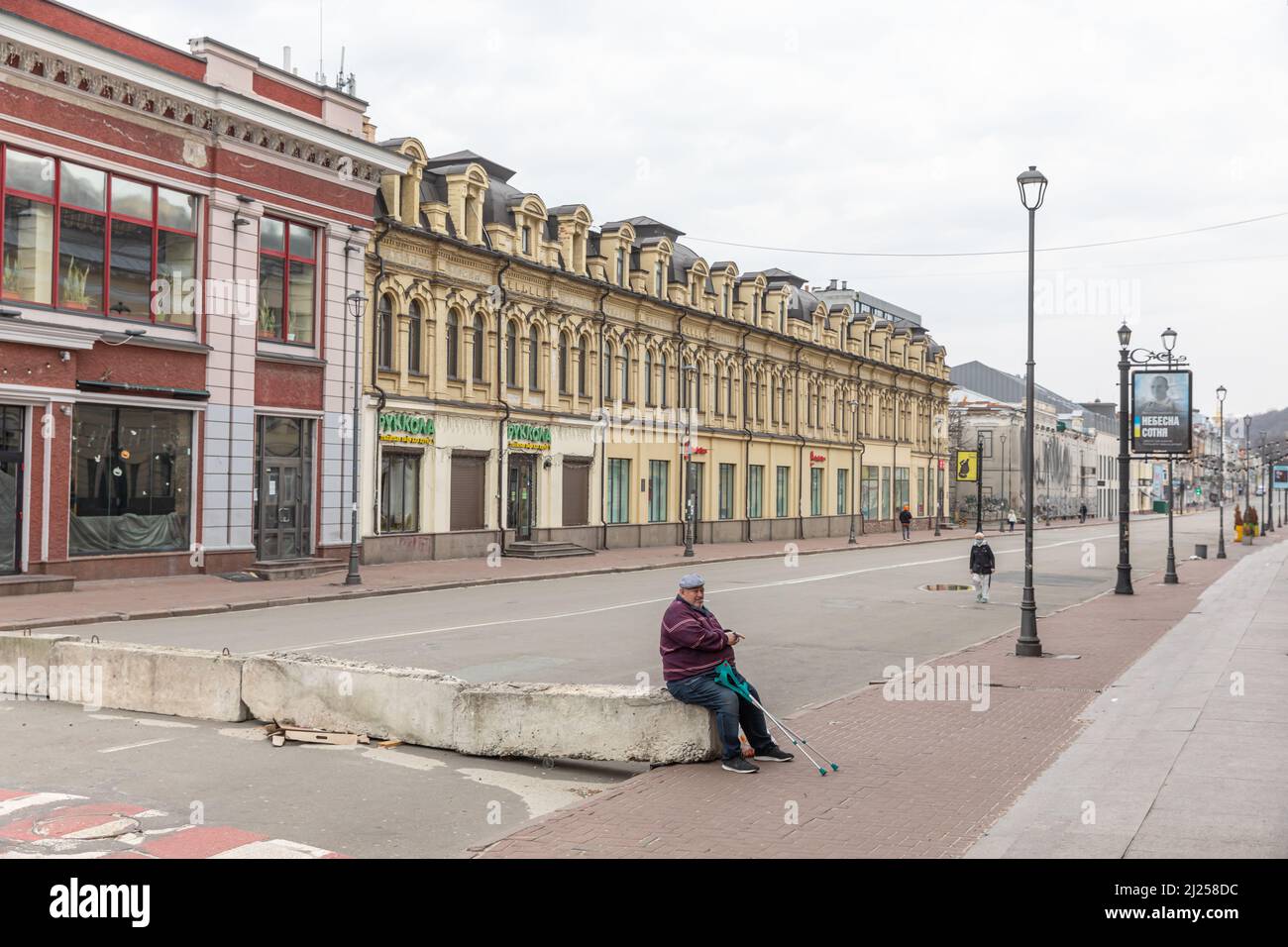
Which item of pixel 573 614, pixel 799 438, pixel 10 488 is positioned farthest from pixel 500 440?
pixel 799 438

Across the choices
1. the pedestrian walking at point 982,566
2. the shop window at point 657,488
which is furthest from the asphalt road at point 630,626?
the shop window at point 657,488

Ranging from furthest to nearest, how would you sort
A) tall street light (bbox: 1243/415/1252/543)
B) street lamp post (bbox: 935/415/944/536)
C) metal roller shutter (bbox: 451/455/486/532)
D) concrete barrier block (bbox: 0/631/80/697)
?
street lamp post (bbox: 935/415/944/536) < tall street light (bbox: 1243/415/1252/543) < metal roller shutter (bbox: 451/455/486/532) < concrete barrier block (bbox: 0/631/80/697)

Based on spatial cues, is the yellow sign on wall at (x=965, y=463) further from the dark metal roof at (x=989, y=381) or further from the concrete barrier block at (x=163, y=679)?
the concrete barrier block at (x=163, y=679)

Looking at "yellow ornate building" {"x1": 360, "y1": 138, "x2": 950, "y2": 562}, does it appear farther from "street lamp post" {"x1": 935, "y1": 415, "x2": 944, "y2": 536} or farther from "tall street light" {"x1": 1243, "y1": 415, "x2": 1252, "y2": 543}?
"tall street light" {"x1": 1243, "y1": 415, "x2": 1252, "y2": 543}

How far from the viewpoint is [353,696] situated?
34.4ft

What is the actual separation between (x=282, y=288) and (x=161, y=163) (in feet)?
14.3

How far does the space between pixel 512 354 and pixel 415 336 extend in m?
4.80

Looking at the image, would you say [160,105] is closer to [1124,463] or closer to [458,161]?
[458,161]

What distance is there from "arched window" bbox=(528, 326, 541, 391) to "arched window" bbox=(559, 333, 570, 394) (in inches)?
52.9

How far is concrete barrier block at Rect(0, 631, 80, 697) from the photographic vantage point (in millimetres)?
12047

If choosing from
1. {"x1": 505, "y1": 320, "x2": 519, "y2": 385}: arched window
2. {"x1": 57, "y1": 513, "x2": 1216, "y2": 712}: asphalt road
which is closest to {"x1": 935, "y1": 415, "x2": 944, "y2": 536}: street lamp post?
{"x1": 57, "y1": 513, "x2": 1216, "y2": 712}: asphalt road

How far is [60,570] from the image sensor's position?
76.9 ft

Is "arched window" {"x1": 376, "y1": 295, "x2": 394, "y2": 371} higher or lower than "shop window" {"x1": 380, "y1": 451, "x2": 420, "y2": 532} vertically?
higher
